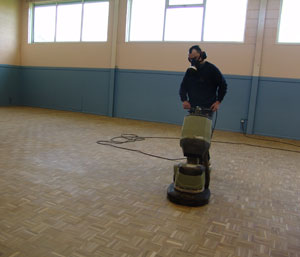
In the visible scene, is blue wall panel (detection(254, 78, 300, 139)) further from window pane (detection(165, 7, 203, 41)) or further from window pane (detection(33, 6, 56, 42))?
window pane (detection(33, 6, 56, 42))

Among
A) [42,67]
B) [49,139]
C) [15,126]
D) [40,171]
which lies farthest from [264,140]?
[42,67]

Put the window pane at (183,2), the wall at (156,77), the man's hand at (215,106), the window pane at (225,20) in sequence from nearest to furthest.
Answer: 1. the man's hand at (215,106)
2. the wall at (156,77)
3. the window pane at (225,20)
4. the window pane at (183,2)

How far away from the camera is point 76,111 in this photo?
823 cm

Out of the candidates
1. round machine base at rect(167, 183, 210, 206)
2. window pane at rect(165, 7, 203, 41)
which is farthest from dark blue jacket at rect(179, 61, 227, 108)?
window pane at rect(165, 7, 203, 41)

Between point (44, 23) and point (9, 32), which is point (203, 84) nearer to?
point (44, 23)

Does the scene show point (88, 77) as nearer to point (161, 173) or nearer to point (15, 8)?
point (15, 8)

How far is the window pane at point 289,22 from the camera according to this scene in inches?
225

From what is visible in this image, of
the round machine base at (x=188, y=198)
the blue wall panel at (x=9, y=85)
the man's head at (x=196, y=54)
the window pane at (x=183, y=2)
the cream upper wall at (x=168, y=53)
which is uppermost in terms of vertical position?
the window pane at (x=183, y=2)

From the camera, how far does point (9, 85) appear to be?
8742 millimetres

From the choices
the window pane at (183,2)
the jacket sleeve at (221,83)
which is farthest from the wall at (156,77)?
the jacket sleeve at (221,83)

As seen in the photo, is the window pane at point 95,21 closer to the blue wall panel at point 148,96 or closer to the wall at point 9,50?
the blue wall panel at point 148,96

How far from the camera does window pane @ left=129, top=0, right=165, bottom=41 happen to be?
6867 millimetres

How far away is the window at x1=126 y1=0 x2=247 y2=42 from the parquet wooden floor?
3.38 meters

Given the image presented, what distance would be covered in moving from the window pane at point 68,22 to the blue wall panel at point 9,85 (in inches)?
68.3
